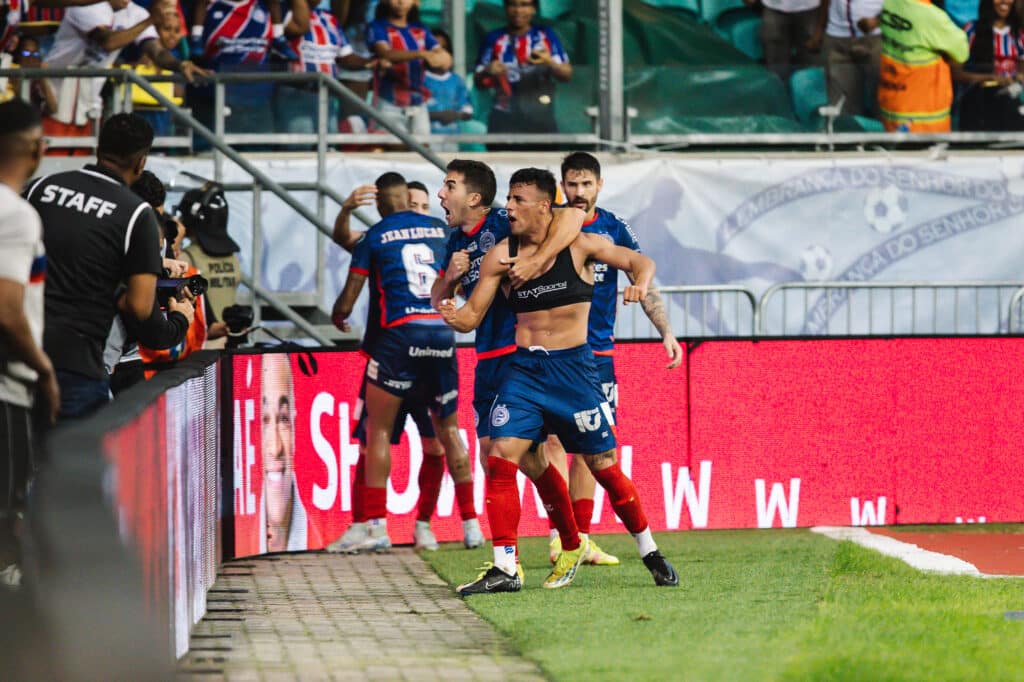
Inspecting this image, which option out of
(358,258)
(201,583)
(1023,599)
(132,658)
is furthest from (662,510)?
(132,658)

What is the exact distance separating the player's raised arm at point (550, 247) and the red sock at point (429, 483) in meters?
2.67

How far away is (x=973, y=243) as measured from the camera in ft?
51.7

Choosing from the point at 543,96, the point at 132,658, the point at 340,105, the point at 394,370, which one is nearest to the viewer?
the point at 132,658

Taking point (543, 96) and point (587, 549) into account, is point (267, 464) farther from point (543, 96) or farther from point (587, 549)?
point (543, 96)

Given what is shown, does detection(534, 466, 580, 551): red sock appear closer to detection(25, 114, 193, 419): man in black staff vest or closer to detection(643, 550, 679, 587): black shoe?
detection(643, 550, 679, 587): black shoe

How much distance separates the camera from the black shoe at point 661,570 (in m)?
9.58

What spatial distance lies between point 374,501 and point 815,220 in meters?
5.91

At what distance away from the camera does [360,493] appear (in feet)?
37.9

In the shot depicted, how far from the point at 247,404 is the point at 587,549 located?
2427mm

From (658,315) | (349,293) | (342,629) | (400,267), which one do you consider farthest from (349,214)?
(342,629)

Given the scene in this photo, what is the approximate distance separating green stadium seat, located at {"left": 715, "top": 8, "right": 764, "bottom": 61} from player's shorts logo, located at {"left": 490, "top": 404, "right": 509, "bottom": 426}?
309 inches

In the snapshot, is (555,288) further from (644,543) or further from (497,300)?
(644,543)

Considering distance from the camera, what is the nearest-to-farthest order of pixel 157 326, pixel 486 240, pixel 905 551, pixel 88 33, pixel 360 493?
pixel 157 326
pixel 486 240
pixel 905 551
pixel 360 493
pixel 88 33

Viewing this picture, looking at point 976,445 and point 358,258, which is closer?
point 358,258
